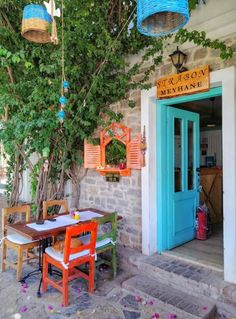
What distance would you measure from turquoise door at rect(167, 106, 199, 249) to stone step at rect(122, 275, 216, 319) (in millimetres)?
802

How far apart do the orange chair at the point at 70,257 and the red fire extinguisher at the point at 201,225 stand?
2.03 metres

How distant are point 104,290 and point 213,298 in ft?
3.86

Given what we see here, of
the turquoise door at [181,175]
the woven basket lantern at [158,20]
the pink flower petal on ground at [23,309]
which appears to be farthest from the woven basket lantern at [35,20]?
the pink flower petal on ground at [23,309]

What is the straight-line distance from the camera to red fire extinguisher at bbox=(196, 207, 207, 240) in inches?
166

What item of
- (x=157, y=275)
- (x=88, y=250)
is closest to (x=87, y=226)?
(x=88, y=250)

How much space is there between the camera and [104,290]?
9.98 feet

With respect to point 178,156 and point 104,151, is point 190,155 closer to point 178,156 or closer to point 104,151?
point 178,156

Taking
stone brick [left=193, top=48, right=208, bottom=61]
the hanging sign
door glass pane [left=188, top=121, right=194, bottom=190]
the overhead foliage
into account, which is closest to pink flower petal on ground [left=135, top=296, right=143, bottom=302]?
door glass pane [left=188, top=121, right=194, bottom=190]

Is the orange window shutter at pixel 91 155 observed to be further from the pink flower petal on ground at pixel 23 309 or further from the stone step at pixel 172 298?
the pink flower petal on ground at pixel 23 309

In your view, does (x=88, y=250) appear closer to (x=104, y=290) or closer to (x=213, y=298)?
(x=104, y=290)

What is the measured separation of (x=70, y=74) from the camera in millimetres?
3723

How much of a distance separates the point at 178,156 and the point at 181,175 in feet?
0.94

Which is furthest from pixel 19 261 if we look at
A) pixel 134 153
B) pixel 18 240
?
pixel 134 153

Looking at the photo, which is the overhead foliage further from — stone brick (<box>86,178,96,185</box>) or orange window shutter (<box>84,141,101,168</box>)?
stone brick (<box>86,178,96,185</box>)
